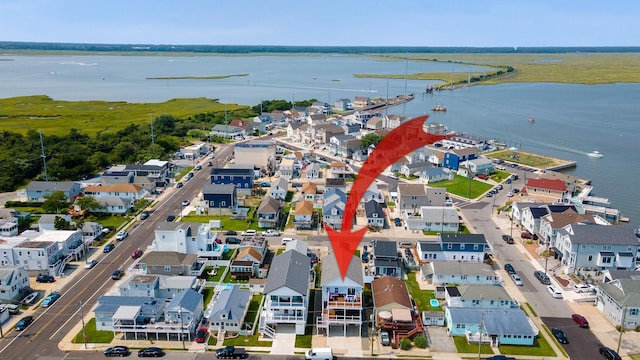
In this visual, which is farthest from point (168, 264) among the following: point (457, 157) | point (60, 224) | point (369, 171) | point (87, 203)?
point (457, 157)

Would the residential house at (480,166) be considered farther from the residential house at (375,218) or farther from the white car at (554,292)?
the white car at (554,292)

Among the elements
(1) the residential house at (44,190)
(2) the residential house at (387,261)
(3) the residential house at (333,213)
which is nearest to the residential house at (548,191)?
(3) the residential house at (333,213)

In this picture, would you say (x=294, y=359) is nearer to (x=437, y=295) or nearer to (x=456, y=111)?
(x=437, y=295)

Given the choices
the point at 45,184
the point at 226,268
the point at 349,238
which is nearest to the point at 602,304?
the point at 349,238

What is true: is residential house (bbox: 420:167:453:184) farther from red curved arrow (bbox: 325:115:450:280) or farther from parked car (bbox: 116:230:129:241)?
parked car (bbox: 116:230:129:241)

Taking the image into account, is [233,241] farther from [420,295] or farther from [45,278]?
[420,295]

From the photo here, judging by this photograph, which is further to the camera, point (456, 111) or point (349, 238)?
Result: point (456, 111)

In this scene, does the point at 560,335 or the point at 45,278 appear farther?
the point at 45,278

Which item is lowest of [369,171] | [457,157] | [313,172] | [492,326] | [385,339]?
[385,339]
